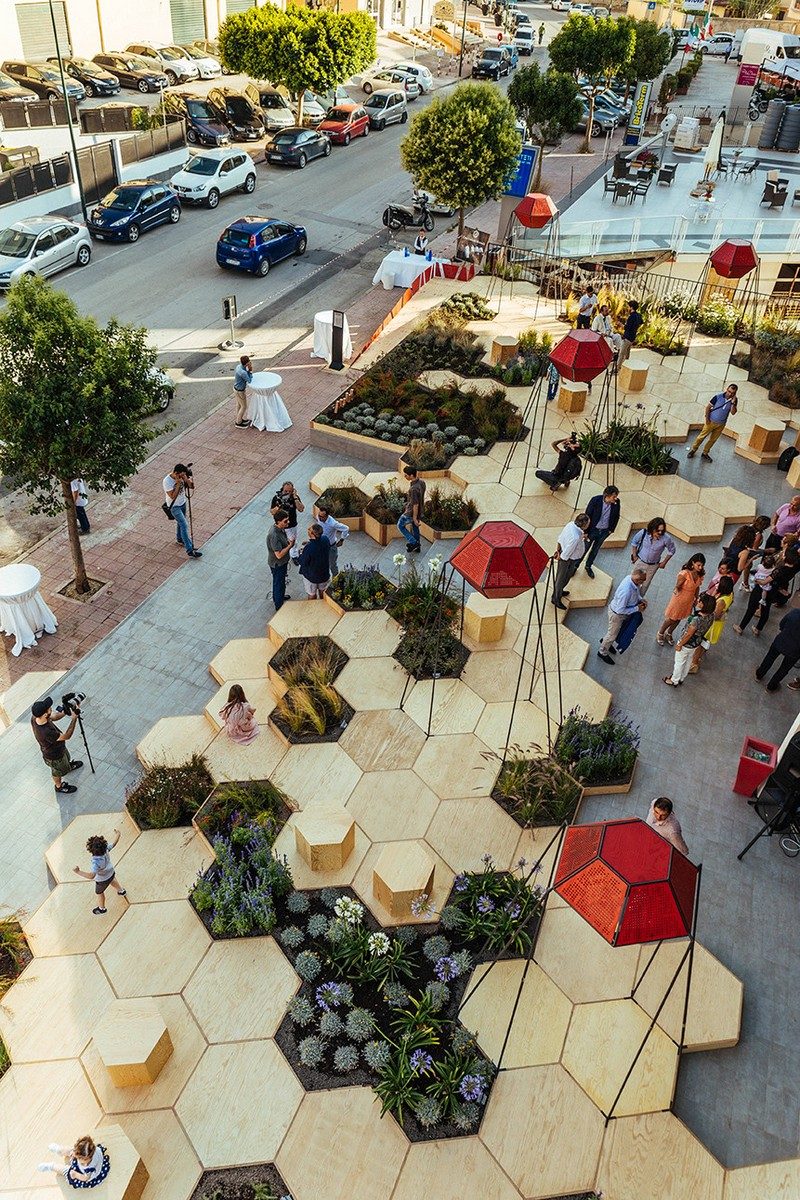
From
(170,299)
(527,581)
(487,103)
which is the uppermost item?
(487,103)

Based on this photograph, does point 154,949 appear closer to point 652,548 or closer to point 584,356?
point 652,548

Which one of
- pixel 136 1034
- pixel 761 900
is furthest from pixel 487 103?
pixel 136 1034

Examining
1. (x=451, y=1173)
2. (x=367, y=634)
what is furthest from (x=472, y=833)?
(x=367, y=634)

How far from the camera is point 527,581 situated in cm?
871

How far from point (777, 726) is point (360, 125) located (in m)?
34.9

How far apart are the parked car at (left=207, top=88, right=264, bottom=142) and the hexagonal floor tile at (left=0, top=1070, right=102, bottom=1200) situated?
35870 mm

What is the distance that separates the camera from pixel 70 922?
26.7 feet

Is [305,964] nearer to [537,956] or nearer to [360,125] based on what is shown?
[537,956]

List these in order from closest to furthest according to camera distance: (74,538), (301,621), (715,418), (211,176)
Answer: (301,621), (74,538), (715,418), (211,176)

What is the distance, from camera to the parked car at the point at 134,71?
3984cm

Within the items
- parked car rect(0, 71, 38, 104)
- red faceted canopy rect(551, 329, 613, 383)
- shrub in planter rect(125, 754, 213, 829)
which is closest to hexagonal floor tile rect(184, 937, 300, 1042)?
shrub in planter rect(125, 754, 213, 829)

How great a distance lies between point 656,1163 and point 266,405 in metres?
13.4

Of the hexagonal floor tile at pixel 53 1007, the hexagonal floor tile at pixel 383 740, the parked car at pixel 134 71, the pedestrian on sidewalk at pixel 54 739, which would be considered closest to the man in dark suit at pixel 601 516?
the hexagonal floor tile at pixel 383 740

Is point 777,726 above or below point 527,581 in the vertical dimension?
below
